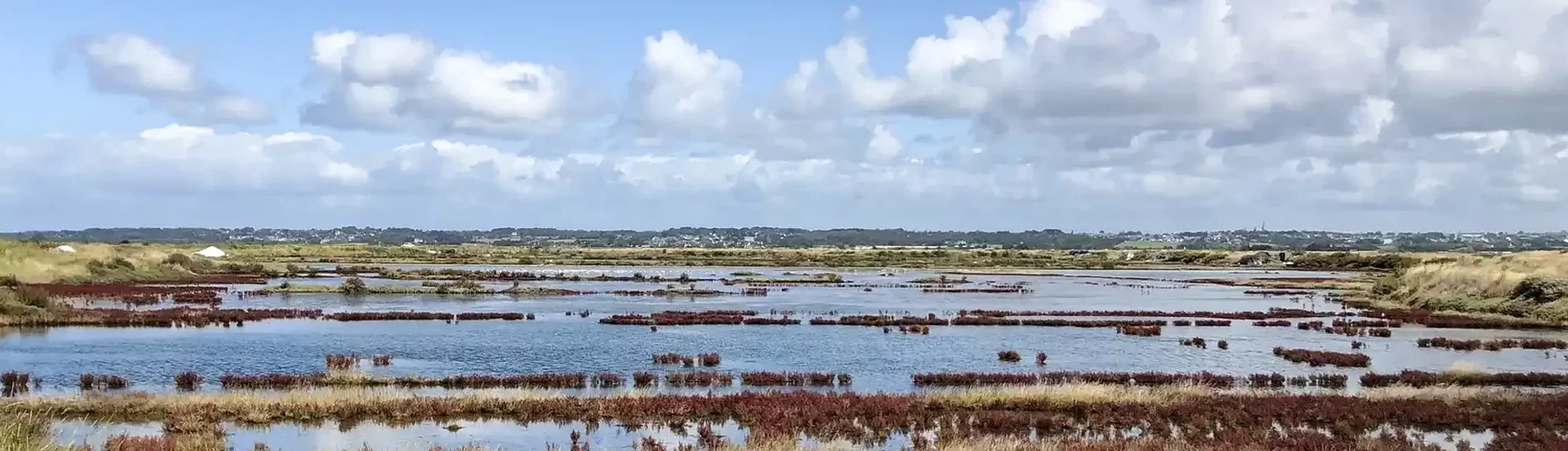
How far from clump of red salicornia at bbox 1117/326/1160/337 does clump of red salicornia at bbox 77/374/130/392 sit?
34129 mm

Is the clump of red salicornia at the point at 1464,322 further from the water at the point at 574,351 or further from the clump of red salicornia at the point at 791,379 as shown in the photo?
the clump of red salicornia at the point at 791,379

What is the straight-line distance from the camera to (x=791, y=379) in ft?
95.6

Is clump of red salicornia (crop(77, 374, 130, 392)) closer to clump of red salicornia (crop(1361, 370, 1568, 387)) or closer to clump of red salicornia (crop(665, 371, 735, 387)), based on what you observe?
clump of red salicornia (crop(665, 371, 735, 387))

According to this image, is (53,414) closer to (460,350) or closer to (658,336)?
(460,350)

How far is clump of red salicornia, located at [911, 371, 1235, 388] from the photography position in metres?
29.6

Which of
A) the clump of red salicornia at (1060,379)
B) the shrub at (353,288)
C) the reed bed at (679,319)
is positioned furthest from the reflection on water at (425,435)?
the shrub at (353,288)

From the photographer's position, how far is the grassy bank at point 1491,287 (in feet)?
178

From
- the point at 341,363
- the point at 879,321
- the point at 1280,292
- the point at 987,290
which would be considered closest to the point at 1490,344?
the point at 879,321

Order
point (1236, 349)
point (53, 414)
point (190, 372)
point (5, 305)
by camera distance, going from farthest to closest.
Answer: point (5, 305)
point (1236, 349)
point (190, 372)
point (53, 414)

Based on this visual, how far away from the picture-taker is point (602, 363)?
3328cm

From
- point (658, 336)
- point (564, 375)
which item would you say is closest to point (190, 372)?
point (564, 375)

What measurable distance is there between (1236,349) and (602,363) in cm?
2173

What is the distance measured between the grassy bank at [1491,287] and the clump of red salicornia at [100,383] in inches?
2113

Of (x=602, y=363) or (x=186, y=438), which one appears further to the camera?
(x=602, y=363)
